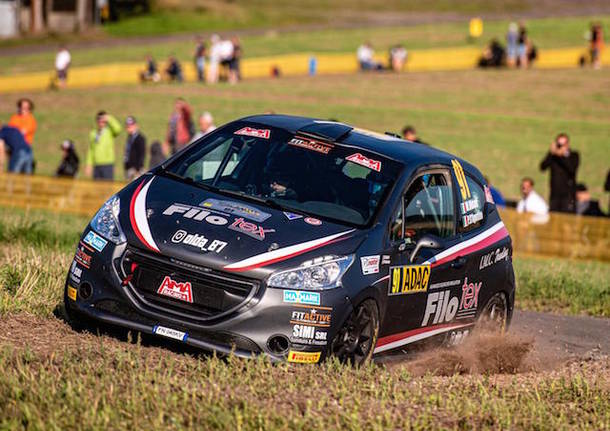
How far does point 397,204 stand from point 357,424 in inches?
100

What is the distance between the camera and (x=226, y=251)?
6688mm

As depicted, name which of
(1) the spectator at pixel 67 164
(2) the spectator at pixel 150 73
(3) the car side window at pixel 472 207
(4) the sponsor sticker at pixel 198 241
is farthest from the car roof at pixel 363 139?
(2) the spectator at pixel 150 73

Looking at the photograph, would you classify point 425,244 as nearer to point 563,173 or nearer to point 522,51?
point 563,173

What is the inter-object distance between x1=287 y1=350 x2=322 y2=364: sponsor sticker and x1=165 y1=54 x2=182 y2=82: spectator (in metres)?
38.9

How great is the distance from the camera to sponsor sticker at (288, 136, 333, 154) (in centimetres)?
803

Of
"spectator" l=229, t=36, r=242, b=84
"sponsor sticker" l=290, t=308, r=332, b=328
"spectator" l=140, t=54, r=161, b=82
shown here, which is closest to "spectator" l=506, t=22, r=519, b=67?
"spectator" l=229, t=36, r=242, b=84

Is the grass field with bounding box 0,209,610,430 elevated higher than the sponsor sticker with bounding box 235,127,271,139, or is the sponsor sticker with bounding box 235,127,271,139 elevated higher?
the sponsor sticker with bounding box 235,127,271,139

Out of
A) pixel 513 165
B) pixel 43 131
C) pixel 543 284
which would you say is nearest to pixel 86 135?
pixel 43 131

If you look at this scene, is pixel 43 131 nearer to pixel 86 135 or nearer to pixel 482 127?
pixel 86 135

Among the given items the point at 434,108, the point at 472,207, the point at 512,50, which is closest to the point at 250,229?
the point at 472,207

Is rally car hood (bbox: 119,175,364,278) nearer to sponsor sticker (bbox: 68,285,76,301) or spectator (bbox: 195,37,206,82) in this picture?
sponsor sticker (bbox: 68,285,76,301)

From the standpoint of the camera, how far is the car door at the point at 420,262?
7.44m

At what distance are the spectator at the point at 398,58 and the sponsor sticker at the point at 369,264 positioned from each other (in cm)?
4164

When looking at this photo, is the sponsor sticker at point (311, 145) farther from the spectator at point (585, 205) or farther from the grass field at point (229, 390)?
the spectator at point (585, 205)
